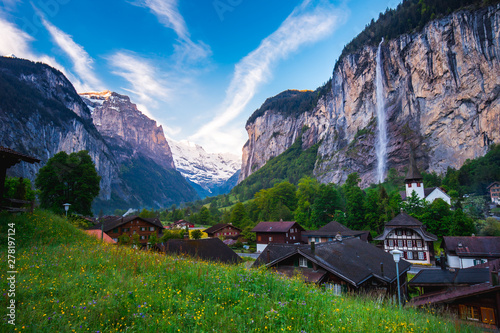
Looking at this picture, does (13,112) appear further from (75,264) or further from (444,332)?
(444,332)

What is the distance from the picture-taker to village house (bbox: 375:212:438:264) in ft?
130

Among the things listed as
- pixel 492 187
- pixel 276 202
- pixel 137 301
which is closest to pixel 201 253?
pixel 137 301

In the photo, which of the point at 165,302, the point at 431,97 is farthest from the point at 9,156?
the point at 431,97

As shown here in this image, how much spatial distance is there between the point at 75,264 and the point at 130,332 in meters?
4.82

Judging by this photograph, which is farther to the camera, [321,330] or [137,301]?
[137,301]

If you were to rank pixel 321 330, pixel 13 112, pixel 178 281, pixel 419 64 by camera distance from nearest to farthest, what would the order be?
pixel 321 330, pixel 178 281, pixel 419 64, pixel 13 112

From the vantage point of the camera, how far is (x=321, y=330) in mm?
5602

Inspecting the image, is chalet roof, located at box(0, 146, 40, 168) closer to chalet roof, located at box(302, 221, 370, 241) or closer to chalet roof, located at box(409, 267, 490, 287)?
chalet roof, located at box(409, 267, 490, 287)

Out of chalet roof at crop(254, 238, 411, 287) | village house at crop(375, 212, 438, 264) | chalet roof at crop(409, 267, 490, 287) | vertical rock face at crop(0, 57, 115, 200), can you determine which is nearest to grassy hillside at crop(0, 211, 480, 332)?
chalet roof at crop(254, 238, 411, 287)

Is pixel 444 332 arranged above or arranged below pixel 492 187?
below

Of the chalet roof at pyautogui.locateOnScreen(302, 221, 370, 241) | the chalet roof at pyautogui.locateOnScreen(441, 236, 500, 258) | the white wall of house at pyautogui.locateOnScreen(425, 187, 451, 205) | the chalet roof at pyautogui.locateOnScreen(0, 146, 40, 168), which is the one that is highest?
the white wall of house at pyautogui.locateOnScreen(425, 187, 451, 205)

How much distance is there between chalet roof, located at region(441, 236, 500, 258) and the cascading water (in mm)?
66023

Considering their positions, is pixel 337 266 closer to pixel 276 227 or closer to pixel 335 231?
pixel 335 231

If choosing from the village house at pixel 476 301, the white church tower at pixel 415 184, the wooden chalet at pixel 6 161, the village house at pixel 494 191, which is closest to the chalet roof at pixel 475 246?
the village house at pixel 476 301
